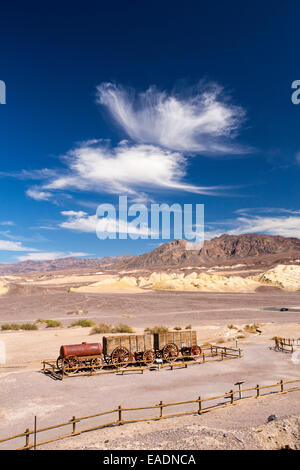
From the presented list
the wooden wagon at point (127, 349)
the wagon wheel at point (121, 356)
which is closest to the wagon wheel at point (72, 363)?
the wooden wagon at point (127, 349)

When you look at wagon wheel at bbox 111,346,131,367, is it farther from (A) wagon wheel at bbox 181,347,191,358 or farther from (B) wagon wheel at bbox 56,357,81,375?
(A) wagon wheel at bbox 181,347,191,358

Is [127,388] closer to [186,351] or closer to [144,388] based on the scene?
[144,388]

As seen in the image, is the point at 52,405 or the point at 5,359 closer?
the point at 52,405

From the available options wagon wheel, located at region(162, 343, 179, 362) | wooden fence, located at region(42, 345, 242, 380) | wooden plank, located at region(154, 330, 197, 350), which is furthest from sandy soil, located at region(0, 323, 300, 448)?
wooden plank, located at region(154, 330, 197, 350)

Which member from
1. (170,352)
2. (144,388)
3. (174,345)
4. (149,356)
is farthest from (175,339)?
(144,388)
